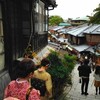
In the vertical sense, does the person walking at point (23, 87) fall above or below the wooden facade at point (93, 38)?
above

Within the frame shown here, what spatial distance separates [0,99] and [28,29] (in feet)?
13.2

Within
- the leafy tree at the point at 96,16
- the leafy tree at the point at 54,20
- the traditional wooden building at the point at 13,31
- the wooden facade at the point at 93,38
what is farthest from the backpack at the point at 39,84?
the leafy tree at the point at 54,20

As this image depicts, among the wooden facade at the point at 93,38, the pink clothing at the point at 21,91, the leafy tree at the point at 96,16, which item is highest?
the leafy tree at the point at 96,16

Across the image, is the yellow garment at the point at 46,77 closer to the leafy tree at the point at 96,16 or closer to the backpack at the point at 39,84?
the backpack at the point at 39,84

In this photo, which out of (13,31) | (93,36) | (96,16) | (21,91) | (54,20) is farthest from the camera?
(54,20)

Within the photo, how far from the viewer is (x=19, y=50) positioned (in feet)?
29.5

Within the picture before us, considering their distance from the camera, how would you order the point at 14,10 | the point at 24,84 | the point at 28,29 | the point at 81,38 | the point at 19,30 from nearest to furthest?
1. the point at 24,84
2. the point at 14,10
3. the point at 19,30
4. the point at 28,29
5. the point at 81,38

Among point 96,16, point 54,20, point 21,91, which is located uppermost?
point 96,16

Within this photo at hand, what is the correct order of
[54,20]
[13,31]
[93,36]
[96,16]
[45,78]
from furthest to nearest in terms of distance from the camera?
[54,20], [93,36], [96,16], [13,31], [45,78]

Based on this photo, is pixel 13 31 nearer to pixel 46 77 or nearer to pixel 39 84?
pixel 46 77

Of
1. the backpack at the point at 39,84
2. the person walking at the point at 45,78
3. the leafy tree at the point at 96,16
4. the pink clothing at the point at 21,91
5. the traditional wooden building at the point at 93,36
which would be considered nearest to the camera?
the pink clothing at the point at 21,91

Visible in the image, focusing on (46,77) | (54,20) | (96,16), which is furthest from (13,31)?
(54,20)

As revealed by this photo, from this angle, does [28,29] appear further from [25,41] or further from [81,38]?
[81,38]

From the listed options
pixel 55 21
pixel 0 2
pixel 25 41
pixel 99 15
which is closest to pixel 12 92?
pixel 0 2
